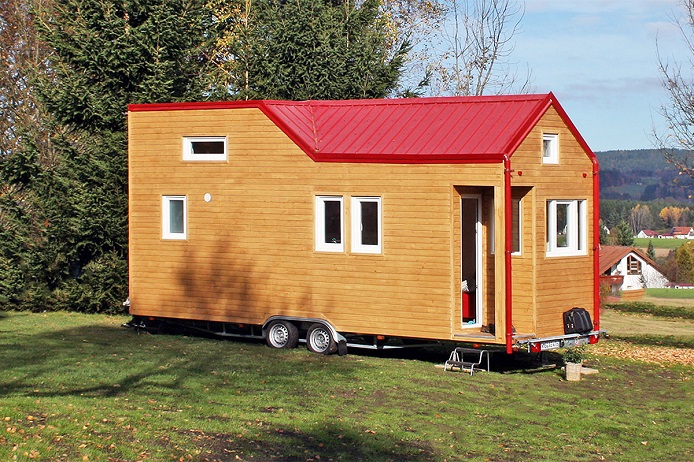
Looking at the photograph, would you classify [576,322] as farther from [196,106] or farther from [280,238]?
[196,106]

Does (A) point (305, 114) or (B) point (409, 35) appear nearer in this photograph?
(A) point (305, 114)

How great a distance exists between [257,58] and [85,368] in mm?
15310

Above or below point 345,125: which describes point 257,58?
above

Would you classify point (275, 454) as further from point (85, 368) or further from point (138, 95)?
point (138, 95)

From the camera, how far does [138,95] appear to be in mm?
24141

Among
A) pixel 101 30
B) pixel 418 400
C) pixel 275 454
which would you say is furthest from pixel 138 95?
pixel 275 454

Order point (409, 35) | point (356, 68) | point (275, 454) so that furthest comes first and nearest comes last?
point (409, 35) < point (356, 68) < point (275, 454)

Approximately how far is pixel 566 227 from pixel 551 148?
4.85ft

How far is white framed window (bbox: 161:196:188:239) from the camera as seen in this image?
1912 centimetres

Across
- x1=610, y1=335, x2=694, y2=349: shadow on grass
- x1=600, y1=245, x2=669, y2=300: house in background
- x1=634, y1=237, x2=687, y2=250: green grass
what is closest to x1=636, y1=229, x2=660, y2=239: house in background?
x1=634, y1=237, x2=687, y2=250: green grass

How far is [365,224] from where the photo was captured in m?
17.2

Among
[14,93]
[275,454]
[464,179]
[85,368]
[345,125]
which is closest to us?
[275,454]

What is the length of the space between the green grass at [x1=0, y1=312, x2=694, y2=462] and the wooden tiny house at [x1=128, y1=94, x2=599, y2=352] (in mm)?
972

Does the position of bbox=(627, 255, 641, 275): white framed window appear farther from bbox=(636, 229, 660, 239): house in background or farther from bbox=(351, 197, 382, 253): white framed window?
bbox=(351, 197, 382, 253): white framed window
